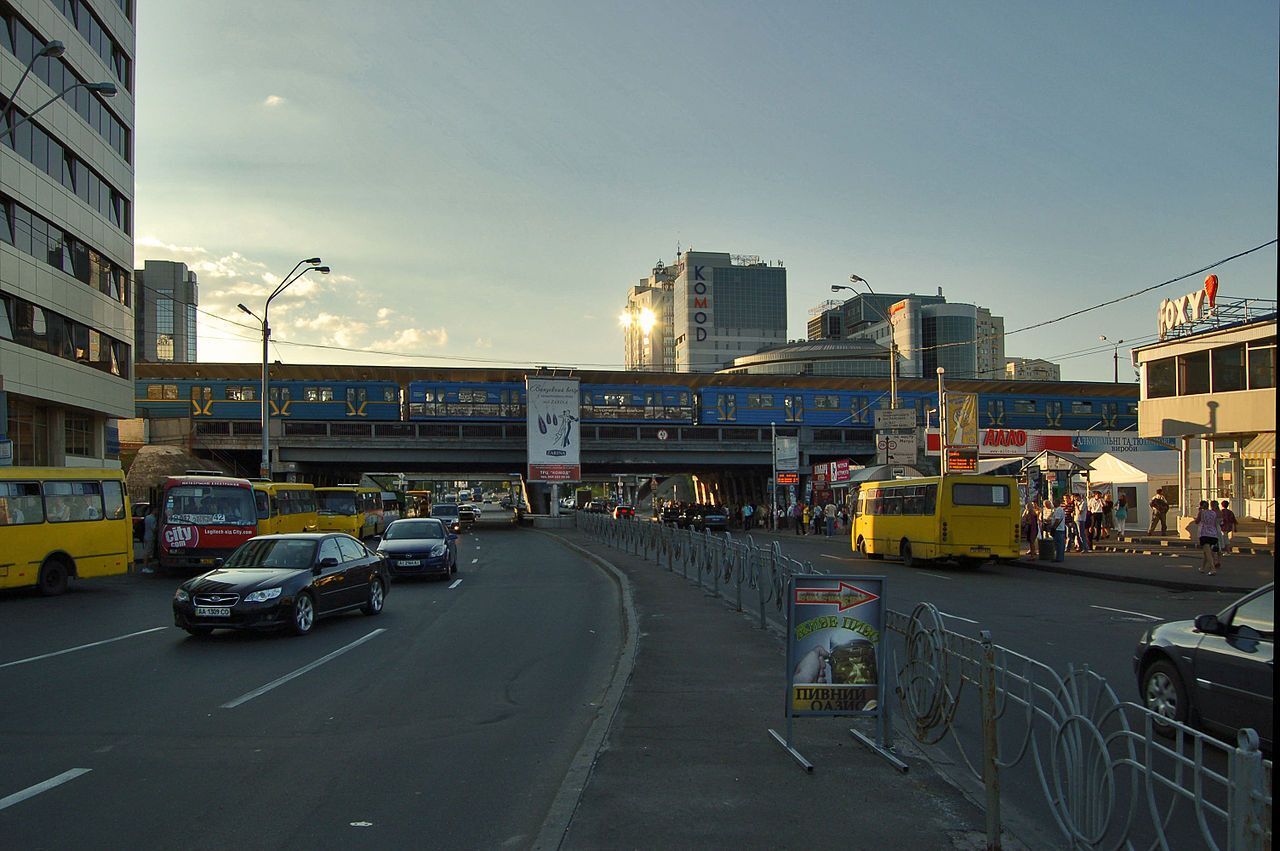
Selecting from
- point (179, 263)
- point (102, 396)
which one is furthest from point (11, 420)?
point (179, 263)

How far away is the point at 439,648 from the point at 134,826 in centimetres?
707

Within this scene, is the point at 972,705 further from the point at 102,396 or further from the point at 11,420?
the point at 102,396

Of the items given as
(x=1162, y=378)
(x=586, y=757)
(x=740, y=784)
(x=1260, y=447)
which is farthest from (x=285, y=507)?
(x=1260, y=447)

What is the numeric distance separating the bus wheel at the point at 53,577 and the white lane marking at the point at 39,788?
15530 millimetres

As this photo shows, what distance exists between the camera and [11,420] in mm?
34500

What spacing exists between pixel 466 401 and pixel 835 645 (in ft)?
190

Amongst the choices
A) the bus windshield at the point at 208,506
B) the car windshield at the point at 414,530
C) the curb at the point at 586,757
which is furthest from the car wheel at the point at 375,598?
the bus windshield at the point at 208,506

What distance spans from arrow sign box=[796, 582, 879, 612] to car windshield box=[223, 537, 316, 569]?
382 inches

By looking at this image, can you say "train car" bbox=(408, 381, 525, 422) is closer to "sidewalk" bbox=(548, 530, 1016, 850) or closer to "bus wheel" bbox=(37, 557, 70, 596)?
"bus wheel" bbox=(37, 557, 70, 596)

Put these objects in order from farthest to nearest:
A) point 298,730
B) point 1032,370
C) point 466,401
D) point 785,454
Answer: point 1032,370
point 466,401
point 785,454
point 298,730

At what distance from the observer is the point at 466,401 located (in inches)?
2489

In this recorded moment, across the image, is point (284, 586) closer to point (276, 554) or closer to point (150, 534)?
point (276, 554)

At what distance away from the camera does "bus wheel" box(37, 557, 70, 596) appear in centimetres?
2005

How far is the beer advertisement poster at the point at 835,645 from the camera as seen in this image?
6.93 m
